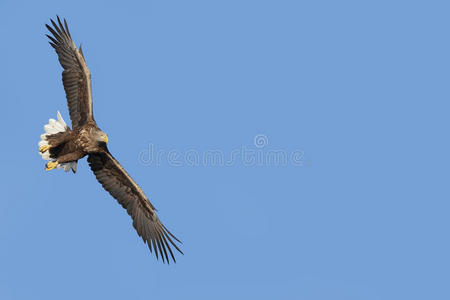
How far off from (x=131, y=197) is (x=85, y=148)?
146 cm

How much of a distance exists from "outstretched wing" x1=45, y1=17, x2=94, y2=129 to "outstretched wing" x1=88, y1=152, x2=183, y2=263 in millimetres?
869

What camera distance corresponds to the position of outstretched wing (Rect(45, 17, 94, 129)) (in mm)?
10594

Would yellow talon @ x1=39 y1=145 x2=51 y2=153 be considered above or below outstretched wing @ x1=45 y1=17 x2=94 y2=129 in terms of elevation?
below

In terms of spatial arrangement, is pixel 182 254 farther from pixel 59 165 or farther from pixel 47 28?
pixel 47 28

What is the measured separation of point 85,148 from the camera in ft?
33.5

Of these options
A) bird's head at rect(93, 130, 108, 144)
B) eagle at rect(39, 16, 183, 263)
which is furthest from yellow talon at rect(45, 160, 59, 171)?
bird's head at rect(93, 130, 108, 144)

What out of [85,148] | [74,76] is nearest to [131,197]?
[85,148]

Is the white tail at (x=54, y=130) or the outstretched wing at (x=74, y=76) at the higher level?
the outstretched wing at (x=74, y=76)

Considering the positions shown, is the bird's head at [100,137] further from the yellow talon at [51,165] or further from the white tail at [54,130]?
the yellow talon at [51,165]

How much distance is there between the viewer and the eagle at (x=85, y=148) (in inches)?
404

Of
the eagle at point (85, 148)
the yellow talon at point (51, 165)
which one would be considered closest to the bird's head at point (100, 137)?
the eagle at point (85, 148)

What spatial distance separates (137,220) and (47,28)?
4.48 m

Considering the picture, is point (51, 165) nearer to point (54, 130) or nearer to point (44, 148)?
point (44, 148)

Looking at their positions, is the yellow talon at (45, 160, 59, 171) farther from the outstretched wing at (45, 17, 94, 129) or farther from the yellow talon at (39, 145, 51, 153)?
the outstretched wing at (45, 17, 94, 129)
